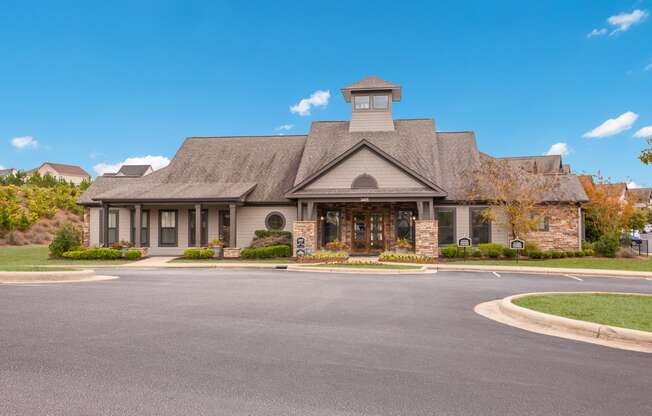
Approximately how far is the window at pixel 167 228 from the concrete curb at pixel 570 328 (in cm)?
2199

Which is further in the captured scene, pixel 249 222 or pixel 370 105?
pixel 370 105

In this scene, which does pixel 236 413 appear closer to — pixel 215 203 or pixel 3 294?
pixel 3 294

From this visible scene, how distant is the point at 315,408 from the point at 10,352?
450 cm

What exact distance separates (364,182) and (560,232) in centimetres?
1133

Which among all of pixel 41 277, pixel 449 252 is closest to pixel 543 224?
pixel 449 252

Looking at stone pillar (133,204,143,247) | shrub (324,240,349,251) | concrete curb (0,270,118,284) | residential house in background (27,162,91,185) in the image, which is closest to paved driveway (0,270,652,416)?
concrete curb (0,270,118,284)

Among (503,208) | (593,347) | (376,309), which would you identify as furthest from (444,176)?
(593,347)

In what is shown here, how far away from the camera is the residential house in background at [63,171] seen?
401 feet

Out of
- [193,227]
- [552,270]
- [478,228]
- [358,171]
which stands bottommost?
[552,270]

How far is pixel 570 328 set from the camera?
736 cm

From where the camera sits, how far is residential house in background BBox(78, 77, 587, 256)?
24.6 m

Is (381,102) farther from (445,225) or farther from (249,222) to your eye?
(249,222)

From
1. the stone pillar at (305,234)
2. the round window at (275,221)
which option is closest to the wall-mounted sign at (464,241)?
the stone pillar at (305,234)

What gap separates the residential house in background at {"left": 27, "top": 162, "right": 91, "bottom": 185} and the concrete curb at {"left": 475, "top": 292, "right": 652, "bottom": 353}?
131779mm
